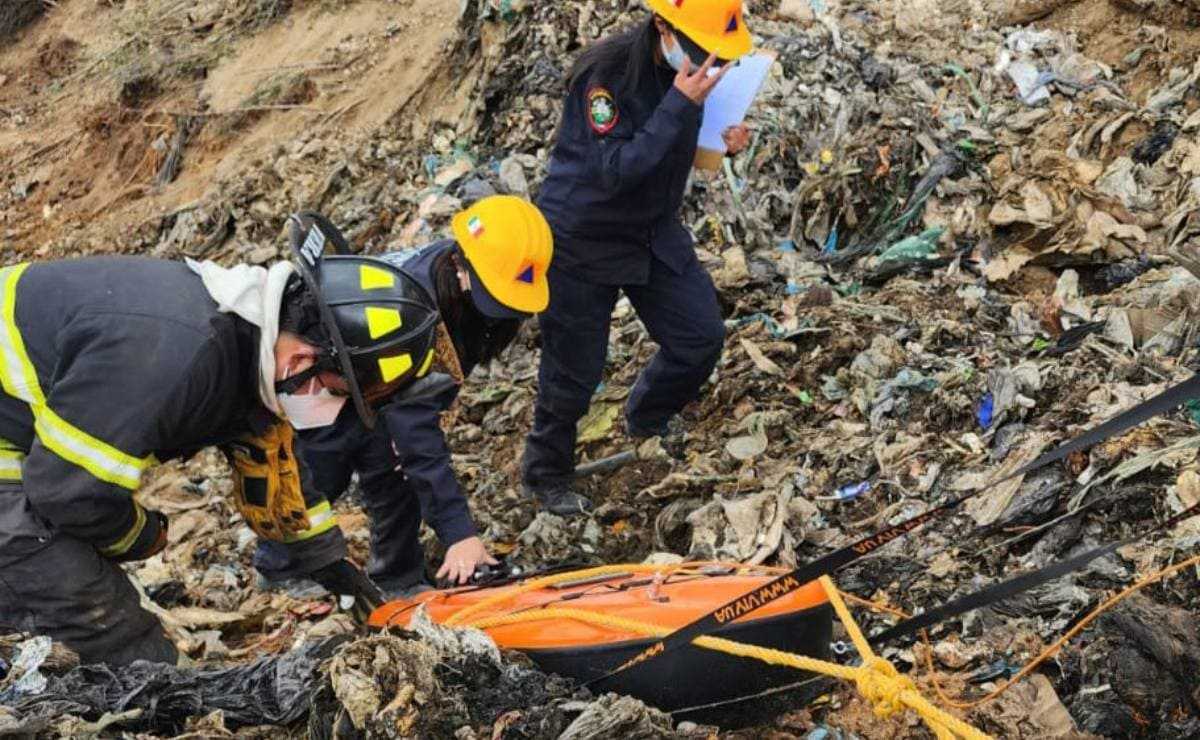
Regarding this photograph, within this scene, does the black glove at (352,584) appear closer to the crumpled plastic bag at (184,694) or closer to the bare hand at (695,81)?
the crumpled plastic bag at (184,694)

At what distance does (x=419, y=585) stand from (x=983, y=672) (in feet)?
7.46

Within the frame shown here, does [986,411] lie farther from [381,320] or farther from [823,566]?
[381,320]

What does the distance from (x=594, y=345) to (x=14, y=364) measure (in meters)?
2.42

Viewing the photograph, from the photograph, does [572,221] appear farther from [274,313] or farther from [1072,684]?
[1072,684]

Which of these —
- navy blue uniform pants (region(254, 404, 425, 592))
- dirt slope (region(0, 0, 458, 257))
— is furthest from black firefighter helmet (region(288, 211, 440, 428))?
dirt slope (region(0, 0, 458, 257))

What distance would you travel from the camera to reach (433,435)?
3811 millimetres

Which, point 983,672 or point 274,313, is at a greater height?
point 274,313

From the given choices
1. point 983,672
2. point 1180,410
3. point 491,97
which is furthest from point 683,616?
point 491,97

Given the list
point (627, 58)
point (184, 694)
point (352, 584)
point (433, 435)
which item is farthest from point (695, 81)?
point (184, 694)

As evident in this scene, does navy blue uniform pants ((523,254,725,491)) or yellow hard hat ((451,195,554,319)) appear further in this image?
navy blue uniform pants ((523,254,725,491))

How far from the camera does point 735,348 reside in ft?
18.5

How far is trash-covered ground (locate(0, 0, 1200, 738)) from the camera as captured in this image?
2.52m

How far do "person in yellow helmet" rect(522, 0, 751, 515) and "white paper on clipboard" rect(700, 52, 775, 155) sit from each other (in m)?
0.05

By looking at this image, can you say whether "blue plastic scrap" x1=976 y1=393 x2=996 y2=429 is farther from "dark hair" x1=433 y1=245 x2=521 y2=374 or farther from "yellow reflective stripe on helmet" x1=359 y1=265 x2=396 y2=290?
"yellow reflective stripe on helmet" x1=359 y1=265 x2=396 y2=290
